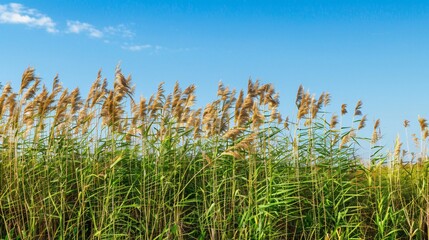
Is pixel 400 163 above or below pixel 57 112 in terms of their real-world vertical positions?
below

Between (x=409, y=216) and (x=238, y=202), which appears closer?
(x=238, y=202)

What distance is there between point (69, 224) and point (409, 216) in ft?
13.1

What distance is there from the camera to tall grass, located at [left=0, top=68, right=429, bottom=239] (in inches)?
212

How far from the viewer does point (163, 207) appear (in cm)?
531

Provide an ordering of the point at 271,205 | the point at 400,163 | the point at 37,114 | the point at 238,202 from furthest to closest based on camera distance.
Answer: the point at 400,163
the point at 37,114
the point at 238,202
the point at 271,205

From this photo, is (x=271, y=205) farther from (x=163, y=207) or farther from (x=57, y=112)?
(x=57, y=112)

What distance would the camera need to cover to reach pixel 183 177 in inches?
221

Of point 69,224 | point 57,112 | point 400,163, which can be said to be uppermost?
point 57,112

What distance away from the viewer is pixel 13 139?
610cm

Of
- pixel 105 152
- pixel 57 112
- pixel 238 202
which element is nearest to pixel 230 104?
pixel 238 202

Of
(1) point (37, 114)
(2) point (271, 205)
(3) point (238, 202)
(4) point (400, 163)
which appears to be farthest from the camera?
(4) point (400, 163)

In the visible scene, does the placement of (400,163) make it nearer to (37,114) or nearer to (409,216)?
(409,216)

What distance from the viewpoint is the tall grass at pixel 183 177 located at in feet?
17.7

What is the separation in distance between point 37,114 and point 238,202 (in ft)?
8.38
